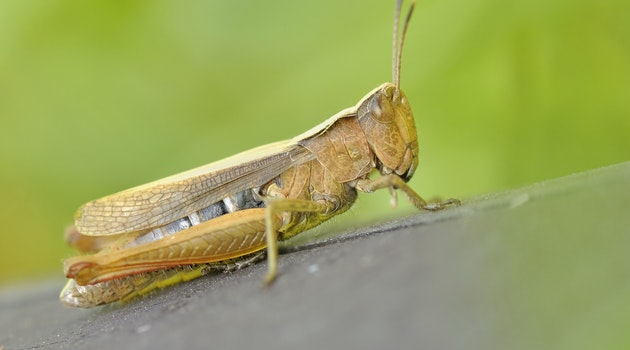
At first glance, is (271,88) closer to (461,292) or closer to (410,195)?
(410,195)

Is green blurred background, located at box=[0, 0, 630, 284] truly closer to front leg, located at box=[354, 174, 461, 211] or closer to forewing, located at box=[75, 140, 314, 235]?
forewing, located at box=[75, 140, 314, 235]

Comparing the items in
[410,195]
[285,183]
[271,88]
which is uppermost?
[271,88]

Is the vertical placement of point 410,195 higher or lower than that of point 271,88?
lower

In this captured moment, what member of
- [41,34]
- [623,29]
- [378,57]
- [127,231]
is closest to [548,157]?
[623,29]

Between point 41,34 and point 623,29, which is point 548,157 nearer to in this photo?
point 623,29

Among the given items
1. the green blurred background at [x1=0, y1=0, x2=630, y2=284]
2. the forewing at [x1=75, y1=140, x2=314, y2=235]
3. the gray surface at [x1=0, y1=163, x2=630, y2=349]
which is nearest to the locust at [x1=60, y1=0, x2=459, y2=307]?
the forewing at [x1=75, y1=140, x2=314, y2=235]

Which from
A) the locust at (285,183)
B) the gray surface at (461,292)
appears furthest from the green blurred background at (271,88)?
the gray surface at (461,292)

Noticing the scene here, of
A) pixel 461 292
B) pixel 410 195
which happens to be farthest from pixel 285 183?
pixel 461 292
